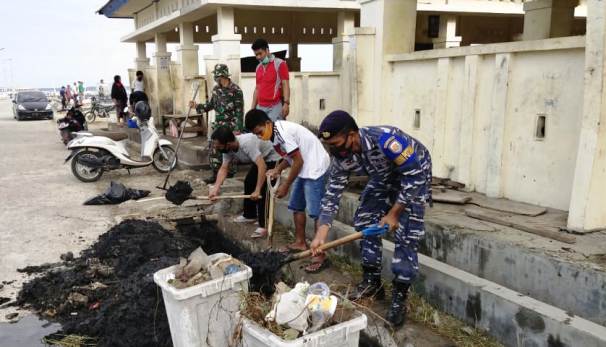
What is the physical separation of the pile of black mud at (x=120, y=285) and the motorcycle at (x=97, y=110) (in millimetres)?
19275

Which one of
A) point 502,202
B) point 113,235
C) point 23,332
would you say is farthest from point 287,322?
point 113,235

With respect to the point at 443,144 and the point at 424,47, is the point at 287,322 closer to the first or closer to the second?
the point at 443,144

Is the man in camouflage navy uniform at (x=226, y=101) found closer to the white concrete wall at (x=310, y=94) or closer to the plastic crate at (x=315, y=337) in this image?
the white concrete wall at (x=310, y=94)

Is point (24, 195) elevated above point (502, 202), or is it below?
below

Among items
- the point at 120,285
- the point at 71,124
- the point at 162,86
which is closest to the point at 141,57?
the point at 162,86

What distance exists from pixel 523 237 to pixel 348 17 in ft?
29.3

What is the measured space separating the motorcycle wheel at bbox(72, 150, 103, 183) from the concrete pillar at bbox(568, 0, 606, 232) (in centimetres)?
811

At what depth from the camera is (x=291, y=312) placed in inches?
100

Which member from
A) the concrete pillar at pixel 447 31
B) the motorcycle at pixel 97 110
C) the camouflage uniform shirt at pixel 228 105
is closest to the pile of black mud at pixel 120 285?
the camouflage uniform shirt at pixel 228 105

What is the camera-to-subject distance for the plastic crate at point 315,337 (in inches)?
93.7

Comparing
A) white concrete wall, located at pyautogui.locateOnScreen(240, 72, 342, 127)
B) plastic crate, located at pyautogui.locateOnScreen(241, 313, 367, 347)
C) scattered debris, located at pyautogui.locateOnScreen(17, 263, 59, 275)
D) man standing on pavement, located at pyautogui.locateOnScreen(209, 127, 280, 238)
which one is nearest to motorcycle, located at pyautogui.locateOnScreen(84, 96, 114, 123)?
white concrete wall, located at pyautogui.locateOnScreen(240, 72, 342, 127)

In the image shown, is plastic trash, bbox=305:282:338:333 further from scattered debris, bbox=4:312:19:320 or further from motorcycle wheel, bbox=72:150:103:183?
motorcycle wheel, bbox=72:150:103:183

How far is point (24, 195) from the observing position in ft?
26.9

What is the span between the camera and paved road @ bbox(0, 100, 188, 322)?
540cm
